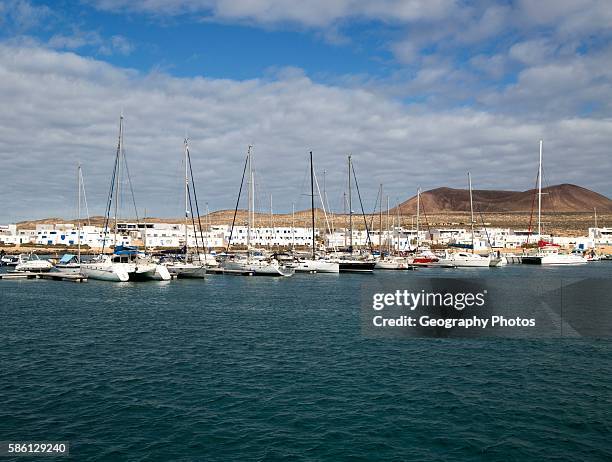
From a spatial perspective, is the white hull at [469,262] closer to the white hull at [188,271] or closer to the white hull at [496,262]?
the white hull at [496,262]

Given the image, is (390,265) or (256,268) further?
(390,265)

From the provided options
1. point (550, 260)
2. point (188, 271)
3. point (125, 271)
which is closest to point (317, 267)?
point (188, 271)

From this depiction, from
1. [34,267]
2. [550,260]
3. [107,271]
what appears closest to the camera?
[107,271]

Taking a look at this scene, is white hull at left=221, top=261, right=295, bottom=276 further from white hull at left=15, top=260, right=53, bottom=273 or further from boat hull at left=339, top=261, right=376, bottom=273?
white hull at left=15, top=260, right=53, bottom=273

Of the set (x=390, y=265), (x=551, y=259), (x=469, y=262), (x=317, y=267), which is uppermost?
(x=317, y=267)

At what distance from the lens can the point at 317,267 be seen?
259ft

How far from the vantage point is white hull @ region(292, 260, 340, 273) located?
7850 cm

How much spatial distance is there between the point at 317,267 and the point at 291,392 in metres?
58.4

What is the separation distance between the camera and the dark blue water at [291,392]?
15.6 m

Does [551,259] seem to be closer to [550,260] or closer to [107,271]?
[550,260]

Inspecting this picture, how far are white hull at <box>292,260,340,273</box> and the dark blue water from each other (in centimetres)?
4163

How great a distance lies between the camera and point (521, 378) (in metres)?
22.4

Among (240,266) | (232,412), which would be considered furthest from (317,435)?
(240,266)

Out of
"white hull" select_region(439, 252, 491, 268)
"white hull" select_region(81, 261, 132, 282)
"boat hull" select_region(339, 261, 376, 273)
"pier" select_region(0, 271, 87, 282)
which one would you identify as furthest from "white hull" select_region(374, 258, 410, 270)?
"pier" select_region(0, 271, 87, 282)
